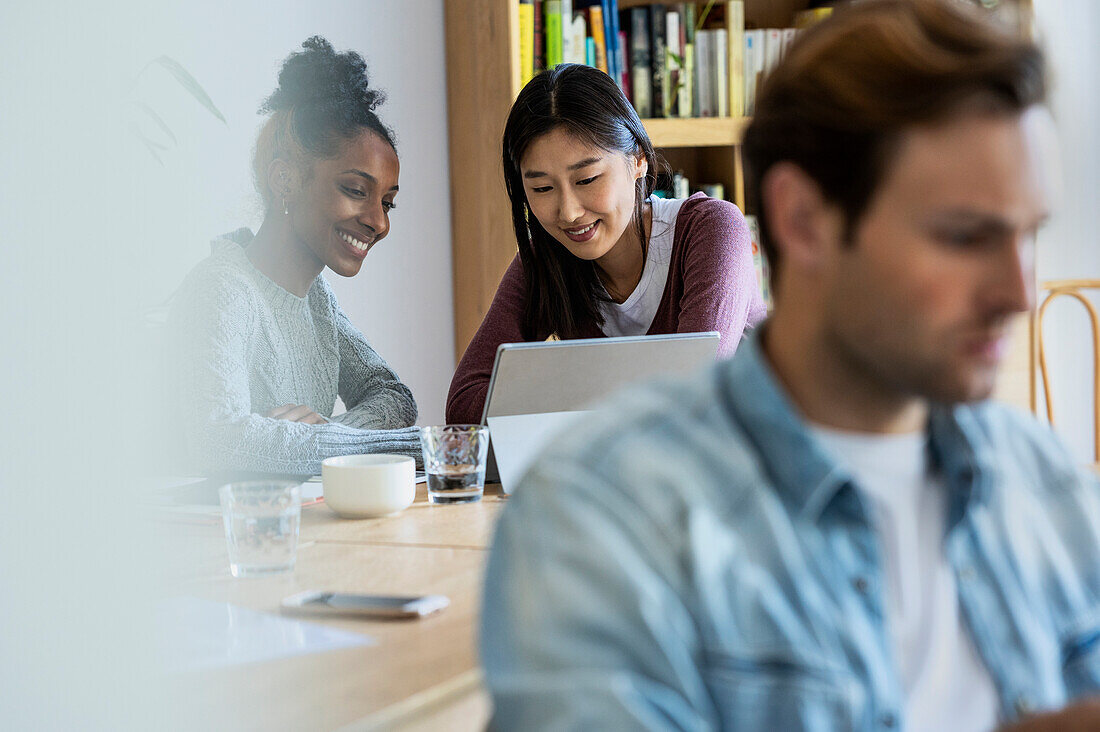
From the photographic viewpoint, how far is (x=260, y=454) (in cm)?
187

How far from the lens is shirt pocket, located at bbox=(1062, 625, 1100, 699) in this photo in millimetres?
728

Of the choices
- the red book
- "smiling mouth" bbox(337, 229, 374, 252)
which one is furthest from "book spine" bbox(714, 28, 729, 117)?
"smiling mouth" bbox(337, 229, 374, 252)

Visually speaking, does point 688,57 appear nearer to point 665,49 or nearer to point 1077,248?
point 665,49

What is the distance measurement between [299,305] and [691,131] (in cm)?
130

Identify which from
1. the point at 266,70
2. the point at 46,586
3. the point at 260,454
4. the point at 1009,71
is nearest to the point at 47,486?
the point at 46,586

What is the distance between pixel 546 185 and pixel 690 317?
15.2 inches

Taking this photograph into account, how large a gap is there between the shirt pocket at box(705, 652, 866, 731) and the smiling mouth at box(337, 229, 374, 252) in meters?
1.78

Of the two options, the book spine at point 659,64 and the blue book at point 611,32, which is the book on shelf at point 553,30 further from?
the book spine at point 659,64

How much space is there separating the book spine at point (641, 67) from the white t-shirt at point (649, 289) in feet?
2.75

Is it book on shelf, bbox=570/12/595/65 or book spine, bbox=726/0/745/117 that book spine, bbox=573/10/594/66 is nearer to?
book on shelf, bbox=570/12/595/65

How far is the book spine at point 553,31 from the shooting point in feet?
9.37

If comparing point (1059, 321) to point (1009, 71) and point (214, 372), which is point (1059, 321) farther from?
point (1009, 71)

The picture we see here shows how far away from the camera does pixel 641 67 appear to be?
2957 millimetres

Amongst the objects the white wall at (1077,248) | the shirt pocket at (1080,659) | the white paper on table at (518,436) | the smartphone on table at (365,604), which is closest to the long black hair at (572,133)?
the white paper on table at (518,436)
